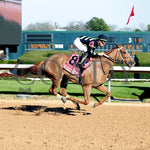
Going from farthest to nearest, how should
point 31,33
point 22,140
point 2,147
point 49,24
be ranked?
point 49,24 < point 31,33 < point 22,140 < point 2,147

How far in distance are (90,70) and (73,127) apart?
79.4 inches

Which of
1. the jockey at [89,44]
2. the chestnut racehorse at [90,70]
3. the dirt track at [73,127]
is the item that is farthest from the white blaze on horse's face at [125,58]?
the dirt track at [73,127]

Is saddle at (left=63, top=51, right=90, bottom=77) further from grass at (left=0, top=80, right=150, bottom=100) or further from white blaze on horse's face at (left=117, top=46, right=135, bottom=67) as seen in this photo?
grass at (left=0, top=80, right=150, bottom=100)

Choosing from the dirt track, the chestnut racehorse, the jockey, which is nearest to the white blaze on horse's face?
the chestnut racehorse

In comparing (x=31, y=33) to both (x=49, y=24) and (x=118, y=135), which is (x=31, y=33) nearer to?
(x=118, y=135)

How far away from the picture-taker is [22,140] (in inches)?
189

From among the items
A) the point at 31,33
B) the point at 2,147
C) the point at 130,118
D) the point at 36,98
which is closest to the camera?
the point at 2,147

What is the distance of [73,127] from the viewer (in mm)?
6012

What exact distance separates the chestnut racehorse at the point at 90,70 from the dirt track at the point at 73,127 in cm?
61

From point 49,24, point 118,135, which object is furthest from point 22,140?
point 49,24

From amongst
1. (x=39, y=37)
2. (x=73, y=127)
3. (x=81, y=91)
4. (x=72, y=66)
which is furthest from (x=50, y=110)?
(x=39, y=37)

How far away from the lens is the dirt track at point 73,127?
4.61 m

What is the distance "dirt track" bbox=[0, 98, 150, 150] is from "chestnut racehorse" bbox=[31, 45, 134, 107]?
608 millimetres

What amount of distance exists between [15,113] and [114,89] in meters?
4.60
